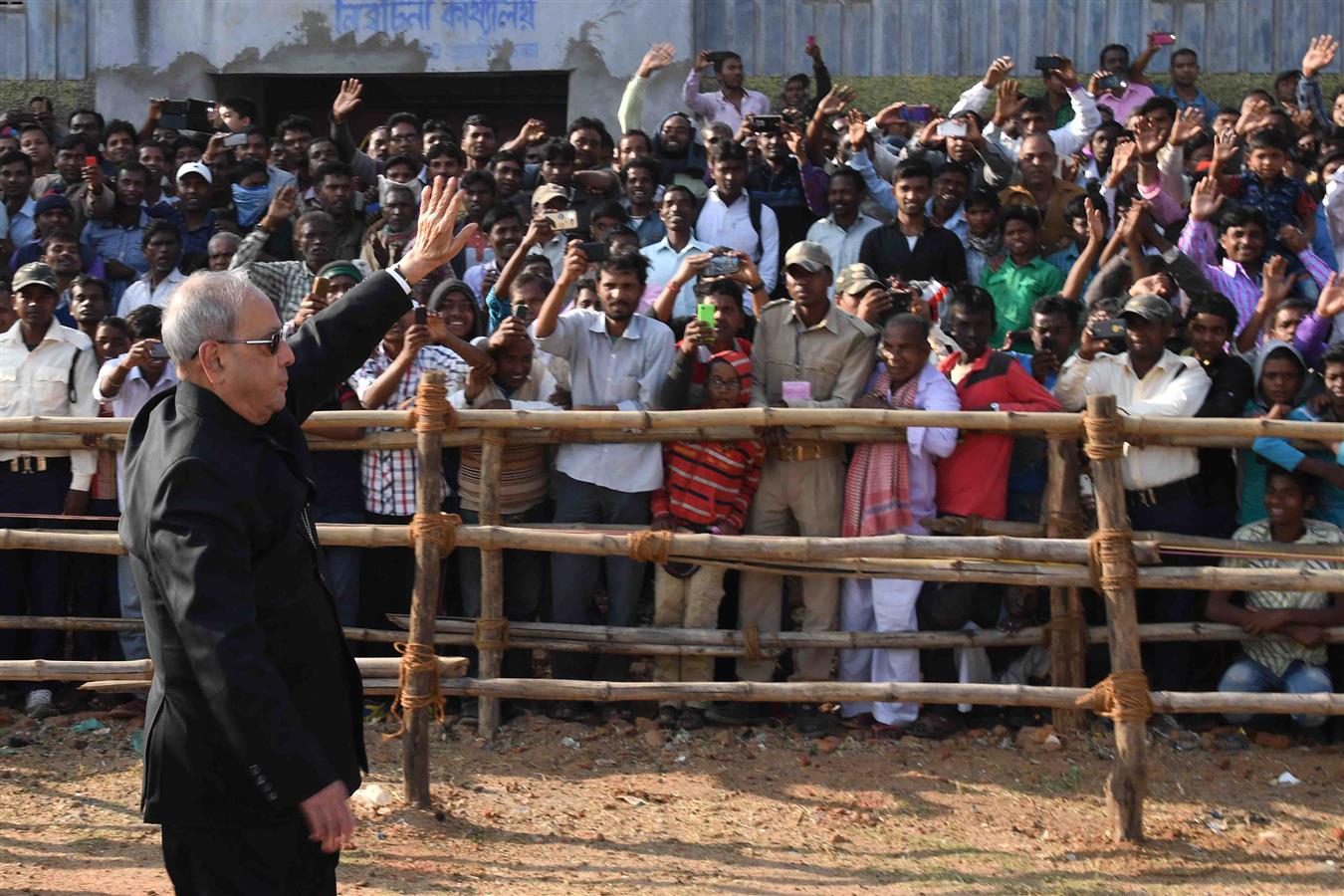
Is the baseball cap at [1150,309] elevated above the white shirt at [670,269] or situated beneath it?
situated beneath

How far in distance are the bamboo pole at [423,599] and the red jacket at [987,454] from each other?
2004 mm

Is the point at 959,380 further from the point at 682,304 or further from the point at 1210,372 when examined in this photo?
the point at 682,304

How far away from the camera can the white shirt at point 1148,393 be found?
5.97m

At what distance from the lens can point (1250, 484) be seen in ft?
19.6

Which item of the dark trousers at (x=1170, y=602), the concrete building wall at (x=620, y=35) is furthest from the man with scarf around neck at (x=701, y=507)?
the concrete building wall at (x=620, y=35)

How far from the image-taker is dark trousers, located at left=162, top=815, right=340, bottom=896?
306cm

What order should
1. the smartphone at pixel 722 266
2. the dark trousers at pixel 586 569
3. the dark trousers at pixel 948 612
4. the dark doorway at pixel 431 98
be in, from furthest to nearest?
1. the dark doorway at pixel 431 98
2. the smartphone at pixel 722 266
3. the dark trousers at pixel 586 569
4. the dark trousers at pixel 948 612

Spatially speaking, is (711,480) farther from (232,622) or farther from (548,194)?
(232,622)

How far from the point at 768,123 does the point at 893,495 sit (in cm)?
359

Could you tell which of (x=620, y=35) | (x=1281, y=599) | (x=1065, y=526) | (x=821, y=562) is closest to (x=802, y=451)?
(x=821, y=562)

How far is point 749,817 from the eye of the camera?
209 inches

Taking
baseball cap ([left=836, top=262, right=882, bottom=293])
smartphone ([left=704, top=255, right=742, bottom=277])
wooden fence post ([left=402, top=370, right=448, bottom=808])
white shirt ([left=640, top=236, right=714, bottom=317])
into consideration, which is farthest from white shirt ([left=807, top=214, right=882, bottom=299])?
wooden fence post ([left=402, top=370, right=448, bottom=808])

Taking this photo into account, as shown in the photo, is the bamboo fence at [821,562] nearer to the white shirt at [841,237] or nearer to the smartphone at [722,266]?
the smartphone at [722,266]

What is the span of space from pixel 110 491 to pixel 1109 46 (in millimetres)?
7419
